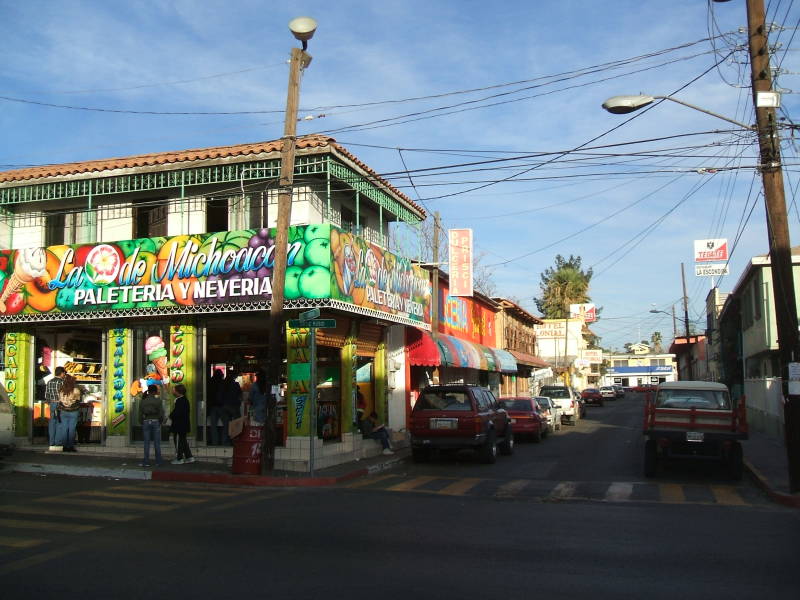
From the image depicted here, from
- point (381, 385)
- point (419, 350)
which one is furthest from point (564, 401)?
point (381, 385)

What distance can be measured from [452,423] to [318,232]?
556 cm

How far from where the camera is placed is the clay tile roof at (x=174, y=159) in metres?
17.0

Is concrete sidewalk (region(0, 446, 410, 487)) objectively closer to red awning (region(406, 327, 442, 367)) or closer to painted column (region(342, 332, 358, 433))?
painted column (region(342, 332, 358, 433))

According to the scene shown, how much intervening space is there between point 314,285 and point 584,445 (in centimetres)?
1184

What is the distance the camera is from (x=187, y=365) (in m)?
18.1

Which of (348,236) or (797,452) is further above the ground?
(348,236)

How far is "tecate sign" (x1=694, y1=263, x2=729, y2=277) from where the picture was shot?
1157 inches

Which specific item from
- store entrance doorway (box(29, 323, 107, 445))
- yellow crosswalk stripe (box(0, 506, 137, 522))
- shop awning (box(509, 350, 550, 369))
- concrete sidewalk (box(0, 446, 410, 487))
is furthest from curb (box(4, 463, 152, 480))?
shop awning (box(509, 350, 550, 369))

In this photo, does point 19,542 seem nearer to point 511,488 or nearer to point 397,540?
point 397,540

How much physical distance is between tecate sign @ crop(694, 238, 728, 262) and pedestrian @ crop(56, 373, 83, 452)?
22.9m

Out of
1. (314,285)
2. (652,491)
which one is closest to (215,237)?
(314,285)

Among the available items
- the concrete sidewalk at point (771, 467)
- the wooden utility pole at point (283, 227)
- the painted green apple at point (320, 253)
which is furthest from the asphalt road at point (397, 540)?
the painted green apple at point (320, 253)

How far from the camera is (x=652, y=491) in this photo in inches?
539

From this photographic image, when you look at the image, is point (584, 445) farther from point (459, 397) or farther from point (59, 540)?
point (59, 540)
